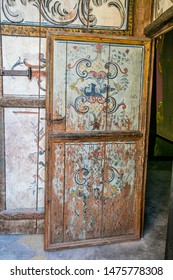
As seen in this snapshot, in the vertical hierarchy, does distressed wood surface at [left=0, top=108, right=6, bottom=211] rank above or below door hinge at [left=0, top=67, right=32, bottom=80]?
below

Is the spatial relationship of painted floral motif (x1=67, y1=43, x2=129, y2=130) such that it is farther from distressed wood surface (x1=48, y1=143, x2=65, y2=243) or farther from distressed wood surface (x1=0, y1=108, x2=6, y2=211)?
distressed wood surface (x1=0, y1=108, x2=6, y2=211)

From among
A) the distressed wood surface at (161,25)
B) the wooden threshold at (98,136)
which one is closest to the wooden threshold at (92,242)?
the wooden threshold at (98,136)

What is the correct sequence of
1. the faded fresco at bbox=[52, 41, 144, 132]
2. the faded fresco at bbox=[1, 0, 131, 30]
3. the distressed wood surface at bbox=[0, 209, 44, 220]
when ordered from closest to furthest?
the faded fresco at bbox=[52, 41, 144, 132] → the faded fresco at bbox=[1, 0, 131, 30] → the distressed wood surface at bbox=[0, 209, 44, 220]

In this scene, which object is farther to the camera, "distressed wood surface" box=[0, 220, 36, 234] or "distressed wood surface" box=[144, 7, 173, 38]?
"distressed wood surface" box=[0, 220, 36, 234]

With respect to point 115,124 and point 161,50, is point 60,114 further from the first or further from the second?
point 161,50

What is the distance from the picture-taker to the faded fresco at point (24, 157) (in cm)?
234

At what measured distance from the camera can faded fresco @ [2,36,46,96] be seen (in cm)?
222

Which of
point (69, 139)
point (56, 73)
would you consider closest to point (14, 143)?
point (69, 139)

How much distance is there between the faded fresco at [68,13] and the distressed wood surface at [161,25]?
0.31 meters

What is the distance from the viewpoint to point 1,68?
223cm

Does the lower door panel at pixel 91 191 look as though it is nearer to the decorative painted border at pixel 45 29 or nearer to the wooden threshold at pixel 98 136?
the wooden threshold at pixel 98 136

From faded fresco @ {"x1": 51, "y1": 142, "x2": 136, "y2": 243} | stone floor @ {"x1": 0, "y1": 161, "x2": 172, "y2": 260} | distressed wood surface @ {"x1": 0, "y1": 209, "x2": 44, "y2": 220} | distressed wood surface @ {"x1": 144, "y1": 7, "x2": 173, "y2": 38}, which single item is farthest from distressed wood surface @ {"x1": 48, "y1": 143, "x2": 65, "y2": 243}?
distressed wood surface @ {"x1": 144, "y1": 7, "x2": 173, "y2": 38}

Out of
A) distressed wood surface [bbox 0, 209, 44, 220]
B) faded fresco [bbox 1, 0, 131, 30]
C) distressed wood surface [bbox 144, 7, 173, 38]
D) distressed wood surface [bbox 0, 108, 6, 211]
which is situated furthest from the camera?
distressed wood surface [bbox 0, 209, 44, 220]
